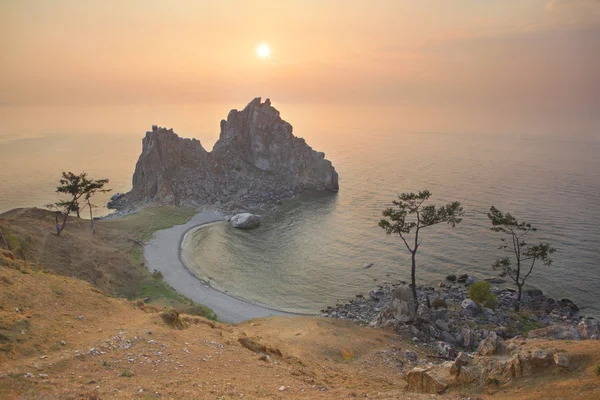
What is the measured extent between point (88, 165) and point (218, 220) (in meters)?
104

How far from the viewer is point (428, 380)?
2008 centimetres

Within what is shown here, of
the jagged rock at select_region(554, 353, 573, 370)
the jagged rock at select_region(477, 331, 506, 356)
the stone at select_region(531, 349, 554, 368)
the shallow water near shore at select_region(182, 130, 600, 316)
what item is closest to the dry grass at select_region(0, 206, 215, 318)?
the shallow water near shore at select_region(182, 130, 600, 316)

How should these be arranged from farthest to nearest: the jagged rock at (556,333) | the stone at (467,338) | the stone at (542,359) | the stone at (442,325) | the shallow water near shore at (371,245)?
the shallow water near shore at (371,245) < the stone at (442,325) < the stone at (467,338) < the jagged rock at (556,333) < the stone at (542,359)

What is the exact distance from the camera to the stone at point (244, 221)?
252ft

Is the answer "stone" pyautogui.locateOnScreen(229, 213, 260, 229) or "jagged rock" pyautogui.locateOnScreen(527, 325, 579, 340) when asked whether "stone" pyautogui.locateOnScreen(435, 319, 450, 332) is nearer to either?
"jagged rock" pyautogui.locateOnScreen(527, 325, 579, 340)

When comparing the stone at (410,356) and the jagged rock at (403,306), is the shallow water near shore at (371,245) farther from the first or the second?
the stone at (410,356)

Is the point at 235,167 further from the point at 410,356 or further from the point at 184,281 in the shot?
the point at 410,356

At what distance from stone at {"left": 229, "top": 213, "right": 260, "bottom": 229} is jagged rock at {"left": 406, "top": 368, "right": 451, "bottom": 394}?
58.9 metres

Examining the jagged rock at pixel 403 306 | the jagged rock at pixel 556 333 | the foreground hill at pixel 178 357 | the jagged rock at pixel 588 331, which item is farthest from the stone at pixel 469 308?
the jagged rock at pixel 556 333

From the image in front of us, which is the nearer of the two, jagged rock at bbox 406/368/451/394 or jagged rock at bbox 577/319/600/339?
jagged rock at bbox 406/368/451/394

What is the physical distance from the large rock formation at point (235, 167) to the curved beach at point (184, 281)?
66.7ft

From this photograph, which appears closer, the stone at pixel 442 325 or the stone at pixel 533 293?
the stone at pixel 442 325

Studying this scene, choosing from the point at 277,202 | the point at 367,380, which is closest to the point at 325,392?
the point at 367,380

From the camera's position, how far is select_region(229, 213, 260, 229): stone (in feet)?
252
